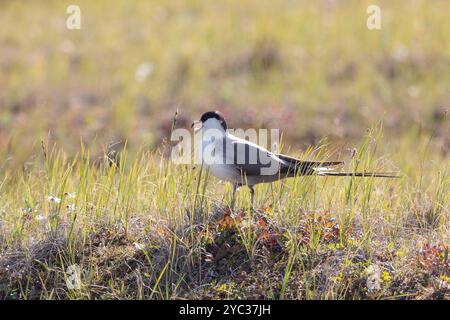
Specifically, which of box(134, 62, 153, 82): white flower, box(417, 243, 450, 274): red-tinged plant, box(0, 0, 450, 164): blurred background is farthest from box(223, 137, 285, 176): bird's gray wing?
box(134, 62, 153, 82): white flower

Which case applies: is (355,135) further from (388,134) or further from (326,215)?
(326,215)

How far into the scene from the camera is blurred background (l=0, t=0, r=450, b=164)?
11078 millimetres

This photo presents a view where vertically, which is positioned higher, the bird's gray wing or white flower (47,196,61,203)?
the bird's gray wing

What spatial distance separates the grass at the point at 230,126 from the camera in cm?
475

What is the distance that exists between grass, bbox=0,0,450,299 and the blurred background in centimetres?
4

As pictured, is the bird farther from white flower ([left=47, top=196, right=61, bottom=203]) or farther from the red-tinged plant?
white flower ([left=47, top=196, right=61, bottom=203])

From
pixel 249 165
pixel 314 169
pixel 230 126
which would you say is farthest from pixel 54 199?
pixel 230 126

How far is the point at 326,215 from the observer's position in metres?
5.12

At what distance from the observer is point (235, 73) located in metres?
12.8

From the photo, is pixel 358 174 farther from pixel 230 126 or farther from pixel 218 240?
pixel 230 126

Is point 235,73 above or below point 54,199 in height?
above

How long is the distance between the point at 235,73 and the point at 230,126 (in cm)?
209

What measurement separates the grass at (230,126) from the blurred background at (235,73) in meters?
0.04

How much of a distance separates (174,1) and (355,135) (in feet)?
23.7
